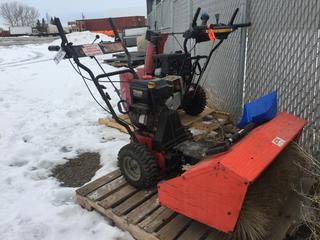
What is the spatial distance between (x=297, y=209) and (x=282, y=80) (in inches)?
58.6

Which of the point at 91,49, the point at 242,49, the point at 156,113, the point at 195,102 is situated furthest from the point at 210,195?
the point at 195,102

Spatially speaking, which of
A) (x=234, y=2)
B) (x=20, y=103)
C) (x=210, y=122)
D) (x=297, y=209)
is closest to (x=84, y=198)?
(x=297, y=209)

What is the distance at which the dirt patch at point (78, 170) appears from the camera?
371 cm

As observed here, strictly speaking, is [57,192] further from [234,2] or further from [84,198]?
[234,2]

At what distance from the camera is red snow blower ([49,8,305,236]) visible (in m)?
2.13

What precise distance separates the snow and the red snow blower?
0.63m

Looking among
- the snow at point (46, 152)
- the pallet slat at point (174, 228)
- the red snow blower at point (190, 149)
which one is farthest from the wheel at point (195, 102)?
the pallet slat at point (174, 228)

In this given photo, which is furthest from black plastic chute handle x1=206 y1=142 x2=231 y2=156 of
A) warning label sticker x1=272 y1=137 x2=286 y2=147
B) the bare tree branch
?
the bare tree branch

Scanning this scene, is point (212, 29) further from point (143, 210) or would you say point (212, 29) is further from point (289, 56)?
point (143, 210)

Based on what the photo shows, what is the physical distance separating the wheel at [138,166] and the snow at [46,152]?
0.47 metres

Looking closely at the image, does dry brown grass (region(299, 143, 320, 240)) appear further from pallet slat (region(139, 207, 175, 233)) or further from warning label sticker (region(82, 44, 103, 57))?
warning label sticker (region(82, 44, 103, 57))

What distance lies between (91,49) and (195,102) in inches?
82.1

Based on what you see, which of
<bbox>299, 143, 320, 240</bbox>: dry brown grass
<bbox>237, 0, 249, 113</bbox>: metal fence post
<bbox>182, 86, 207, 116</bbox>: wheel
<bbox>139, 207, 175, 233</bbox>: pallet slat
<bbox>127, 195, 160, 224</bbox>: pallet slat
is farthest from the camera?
<bbox>182, 86, 207, 116</bbox>: wheel

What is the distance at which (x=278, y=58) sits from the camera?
3.62 m
